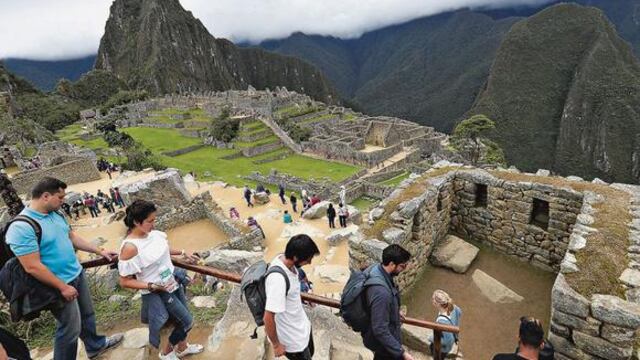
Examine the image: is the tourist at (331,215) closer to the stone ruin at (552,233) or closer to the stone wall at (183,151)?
the stone ruin at (552,233)

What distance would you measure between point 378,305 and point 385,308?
0.27 feet

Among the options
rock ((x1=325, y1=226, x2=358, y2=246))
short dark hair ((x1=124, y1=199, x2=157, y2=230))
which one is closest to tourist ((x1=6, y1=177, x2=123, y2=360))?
short dark hair ((x1=124, y1=199, x2=157, y2=230))

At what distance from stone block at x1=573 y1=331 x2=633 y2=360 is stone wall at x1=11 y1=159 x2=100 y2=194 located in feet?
87.7

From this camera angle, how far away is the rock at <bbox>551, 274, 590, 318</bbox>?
4234mm

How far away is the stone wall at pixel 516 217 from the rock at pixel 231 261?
5223mm

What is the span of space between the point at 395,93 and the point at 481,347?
200079mm

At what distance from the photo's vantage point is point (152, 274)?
3730mm

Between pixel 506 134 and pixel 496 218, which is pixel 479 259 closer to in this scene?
pixel 496 218

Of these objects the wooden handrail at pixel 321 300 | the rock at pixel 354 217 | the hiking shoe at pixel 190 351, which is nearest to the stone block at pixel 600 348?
the wooden handrail at pixel 321 300

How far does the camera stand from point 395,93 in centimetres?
19600

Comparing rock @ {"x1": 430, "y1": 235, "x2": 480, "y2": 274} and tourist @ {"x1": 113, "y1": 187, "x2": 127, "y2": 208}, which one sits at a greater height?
A: rock @ {"x1": 430, "y1": 235, "x2": 480, "y2": 274}

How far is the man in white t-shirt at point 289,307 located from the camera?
10.3ft

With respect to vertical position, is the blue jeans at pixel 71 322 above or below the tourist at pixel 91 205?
above

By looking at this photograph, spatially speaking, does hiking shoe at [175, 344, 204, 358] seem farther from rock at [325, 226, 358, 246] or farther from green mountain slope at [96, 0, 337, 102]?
green mountain slope at [96, 0, 337, 102]
